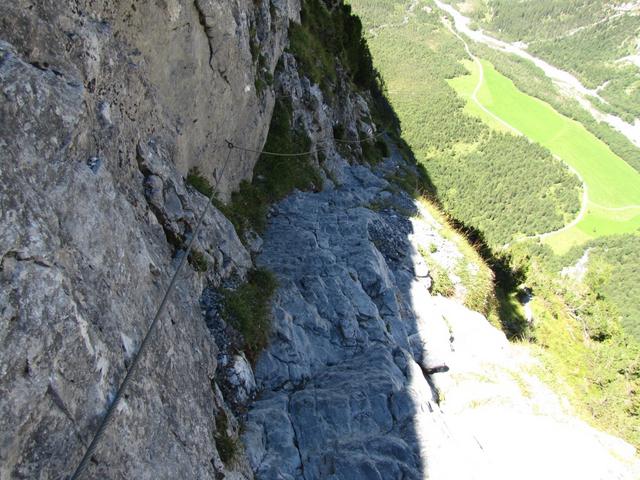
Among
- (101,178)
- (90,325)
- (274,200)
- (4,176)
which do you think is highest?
(4,176)

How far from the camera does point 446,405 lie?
11023 mm

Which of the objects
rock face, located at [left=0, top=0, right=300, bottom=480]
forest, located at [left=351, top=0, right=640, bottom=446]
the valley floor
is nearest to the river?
forest, located at [left=351, top=0, right=640, bottom=446]

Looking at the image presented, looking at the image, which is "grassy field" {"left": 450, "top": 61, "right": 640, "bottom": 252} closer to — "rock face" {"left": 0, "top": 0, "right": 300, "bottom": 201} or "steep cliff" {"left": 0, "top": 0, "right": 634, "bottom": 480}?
"steep cliff" {"left": 0, "top": 0, "right": 634, "bottom": 480}

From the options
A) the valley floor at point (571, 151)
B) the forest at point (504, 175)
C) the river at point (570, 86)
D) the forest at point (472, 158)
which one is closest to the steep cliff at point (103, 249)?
the forest at point (504, 175)

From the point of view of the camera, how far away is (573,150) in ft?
416

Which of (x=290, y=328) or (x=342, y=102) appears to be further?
(x=342, y=102)

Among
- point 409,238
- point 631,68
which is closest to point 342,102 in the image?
point 409,238

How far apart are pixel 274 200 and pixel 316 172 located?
14.3 ft

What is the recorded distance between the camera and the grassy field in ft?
360

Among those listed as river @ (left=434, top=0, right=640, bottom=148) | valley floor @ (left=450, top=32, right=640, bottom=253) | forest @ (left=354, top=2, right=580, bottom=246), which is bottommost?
forest @ (left=354, top=2, right=580, bottom=246)

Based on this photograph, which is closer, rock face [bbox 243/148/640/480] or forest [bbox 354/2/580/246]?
rock face [bbox 243/148/640/480]

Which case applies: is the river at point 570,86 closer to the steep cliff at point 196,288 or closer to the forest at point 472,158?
the forest at point 472,158

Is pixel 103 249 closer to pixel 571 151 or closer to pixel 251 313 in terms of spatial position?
pixel 251 313

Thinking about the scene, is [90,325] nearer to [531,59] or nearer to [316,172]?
[316,172]
